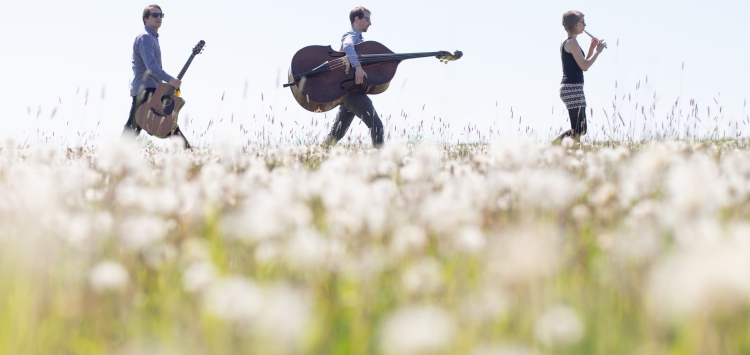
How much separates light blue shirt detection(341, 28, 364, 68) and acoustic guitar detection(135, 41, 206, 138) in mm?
2720

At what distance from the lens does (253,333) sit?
1.08m

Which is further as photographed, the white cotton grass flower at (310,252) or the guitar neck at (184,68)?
the guitar neck at (184,68)

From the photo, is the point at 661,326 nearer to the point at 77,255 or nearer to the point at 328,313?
the point at 328,313

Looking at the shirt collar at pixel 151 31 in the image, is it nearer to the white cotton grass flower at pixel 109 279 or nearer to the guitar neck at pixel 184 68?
the guitar neck at pixel 184 68

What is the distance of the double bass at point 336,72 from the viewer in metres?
8.34

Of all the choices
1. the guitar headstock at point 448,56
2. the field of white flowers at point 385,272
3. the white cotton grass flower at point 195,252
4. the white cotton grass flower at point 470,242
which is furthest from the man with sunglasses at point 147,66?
the white cotton grass flower at point 470,242

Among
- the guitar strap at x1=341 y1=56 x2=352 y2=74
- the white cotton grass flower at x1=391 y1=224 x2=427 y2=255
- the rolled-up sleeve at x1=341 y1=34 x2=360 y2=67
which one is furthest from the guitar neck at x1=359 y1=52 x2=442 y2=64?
the white cotton grass flower at x1=391 y1=224 x2=427 y2=255

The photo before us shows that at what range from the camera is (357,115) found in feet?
26.8

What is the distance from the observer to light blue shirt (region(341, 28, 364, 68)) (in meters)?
8.02

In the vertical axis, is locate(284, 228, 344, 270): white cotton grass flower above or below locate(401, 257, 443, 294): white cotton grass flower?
above

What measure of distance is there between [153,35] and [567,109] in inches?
277

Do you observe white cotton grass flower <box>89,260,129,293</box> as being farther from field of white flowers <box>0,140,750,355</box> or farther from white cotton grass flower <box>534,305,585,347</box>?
white cotton grass flower <box>534,305,585,347</box>

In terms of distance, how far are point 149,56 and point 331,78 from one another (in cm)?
288

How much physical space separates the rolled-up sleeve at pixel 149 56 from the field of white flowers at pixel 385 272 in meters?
6.01
